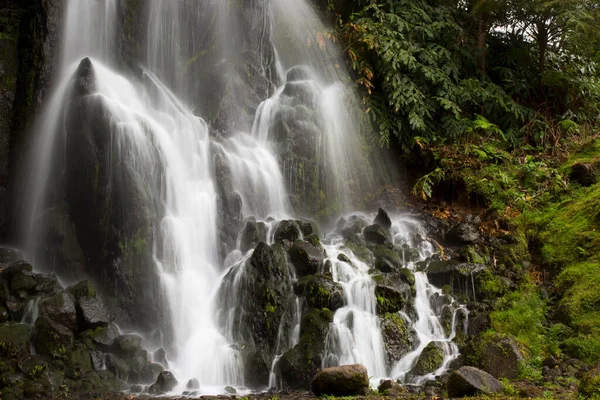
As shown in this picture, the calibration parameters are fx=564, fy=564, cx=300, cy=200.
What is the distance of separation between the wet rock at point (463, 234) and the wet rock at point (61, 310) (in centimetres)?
744

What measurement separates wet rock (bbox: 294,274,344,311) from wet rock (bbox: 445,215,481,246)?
148 inches

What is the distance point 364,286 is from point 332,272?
62 centimetres

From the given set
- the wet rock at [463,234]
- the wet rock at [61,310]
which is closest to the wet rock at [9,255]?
the wet rock at [61,310]

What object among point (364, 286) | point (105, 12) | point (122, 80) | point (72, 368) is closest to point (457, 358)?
point (364, 286)

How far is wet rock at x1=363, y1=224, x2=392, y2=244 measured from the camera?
440 inches

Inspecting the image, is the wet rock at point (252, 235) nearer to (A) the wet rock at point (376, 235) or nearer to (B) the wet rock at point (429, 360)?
(A) the wet rock at point (376, 235)

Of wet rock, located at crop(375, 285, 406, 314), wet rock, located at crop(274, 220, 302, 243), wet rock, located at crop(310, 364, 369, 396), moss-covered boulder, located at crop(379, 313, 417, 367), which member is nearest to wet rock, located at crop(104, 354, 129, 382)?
wet rock, located at crop(310, 364, 369, 396)

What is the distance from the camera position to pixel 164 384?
25.3 ft

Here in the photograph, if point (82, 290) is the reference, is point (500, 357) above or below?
below

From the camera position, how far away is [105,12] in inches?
497

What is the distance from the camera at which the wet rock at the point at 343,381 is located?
662cm

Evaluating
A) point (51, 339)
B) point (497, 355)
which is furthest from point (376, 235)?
point (51, 339)

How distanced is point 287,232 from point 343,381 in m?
3.98

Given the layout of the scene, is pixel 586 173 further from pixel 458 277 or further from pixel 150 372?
pixel 150 372
